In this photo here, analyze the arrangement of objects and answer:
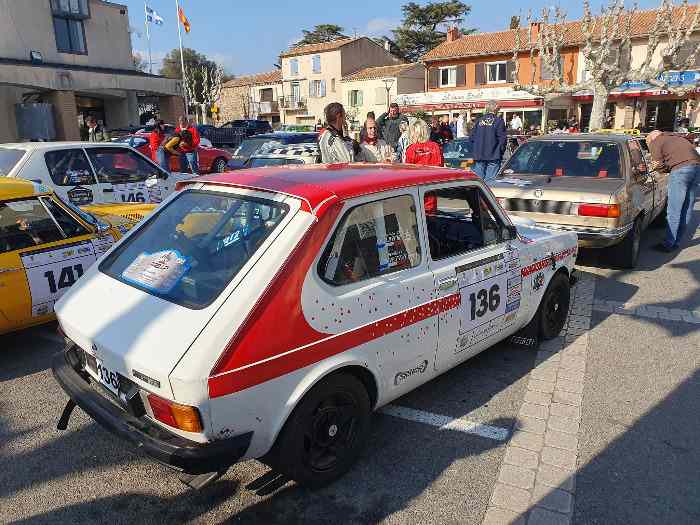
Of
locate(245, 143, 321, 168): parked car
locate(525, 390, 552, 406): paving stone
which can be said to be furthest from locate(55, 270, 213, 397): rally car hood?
locate(245, 143, 321, 168): parked car

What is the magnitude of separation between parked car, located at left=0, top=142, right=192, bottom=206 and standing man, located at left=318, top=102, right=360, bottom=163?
319 cm

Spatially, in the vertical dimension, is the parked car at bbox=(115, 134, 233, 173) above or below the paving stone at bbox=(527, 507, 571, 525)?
above

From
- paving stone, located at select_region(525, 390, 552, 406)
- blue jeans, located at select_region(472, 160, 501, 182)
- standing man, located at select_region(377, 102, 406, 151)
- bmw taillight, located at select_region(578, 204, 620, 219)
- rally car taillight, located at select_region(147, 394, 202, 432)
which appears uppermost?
standing man, located at select_region(377, 102, 406, 151)

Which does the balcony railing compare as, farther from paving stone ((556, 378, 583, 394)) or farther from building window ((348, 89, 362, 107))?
paving stone ((556, 378, 583, 394))

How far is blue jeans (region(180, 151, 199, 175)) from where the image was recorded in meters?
11.7

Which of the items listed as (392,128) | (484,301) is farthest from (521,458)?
(392,128)

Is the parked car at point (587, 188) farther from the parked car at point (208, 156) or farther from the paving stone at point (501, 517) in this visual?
the parked car at point (208, 156)

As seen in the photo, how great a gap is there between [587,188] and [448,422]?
4178mm

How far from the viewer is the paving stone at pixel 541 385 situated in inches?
155

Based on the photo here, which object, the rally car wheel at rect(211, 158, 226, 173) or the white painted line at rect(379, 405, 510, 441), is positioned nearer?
the white painted line at rect(379, 405, 510, 441)

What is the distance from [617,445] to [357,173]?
2.30m

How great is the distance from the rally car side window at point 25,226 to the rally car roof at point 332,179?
1.98 metres

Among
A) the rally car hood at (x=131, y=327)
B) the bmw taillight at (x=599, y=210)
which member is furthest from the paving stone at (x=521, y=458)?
the bmw taillight at (x=599, y=210)

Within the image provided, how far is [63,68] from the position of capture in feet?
69.1
